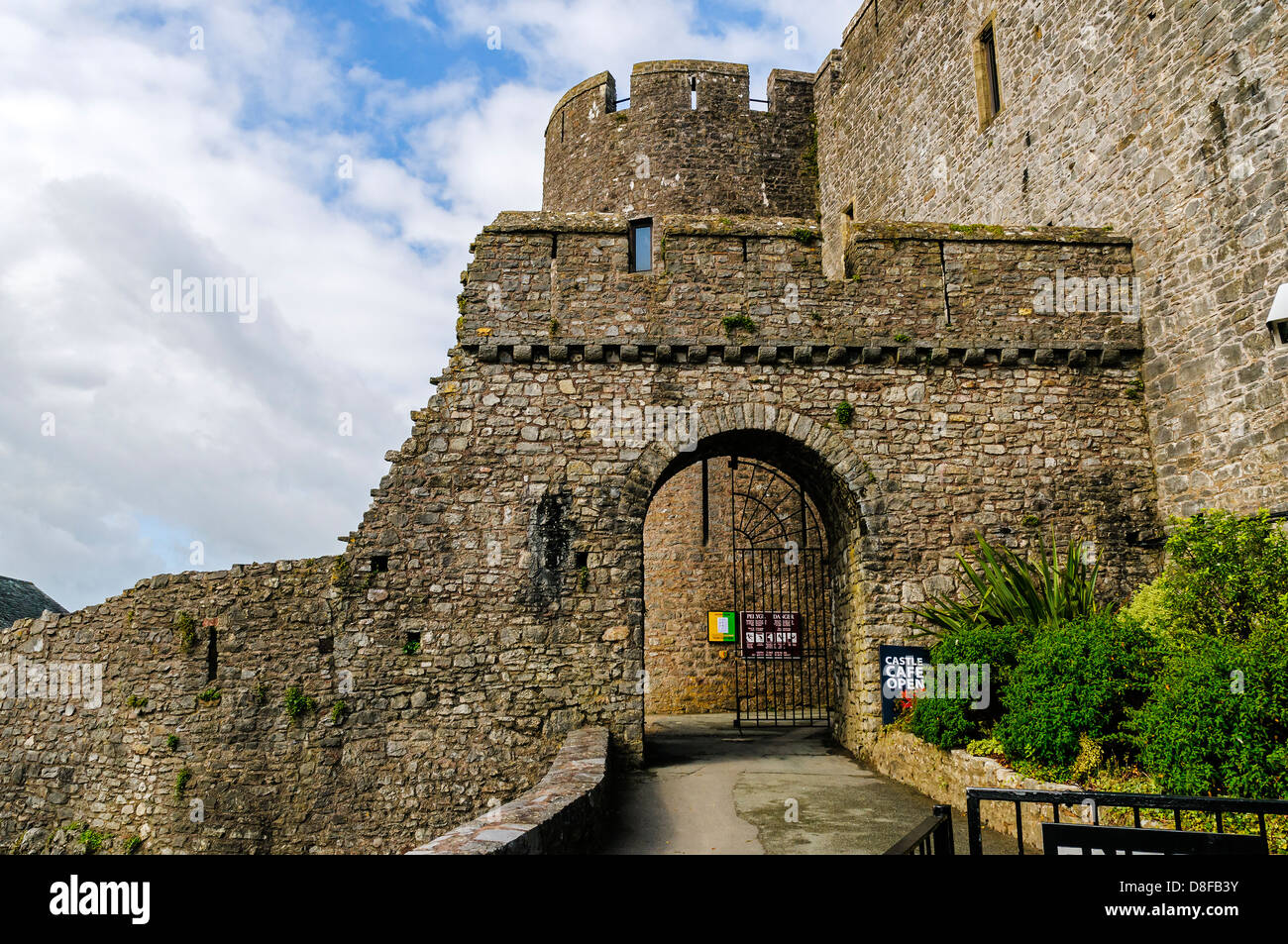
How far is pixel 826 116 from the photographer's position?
17875 mm

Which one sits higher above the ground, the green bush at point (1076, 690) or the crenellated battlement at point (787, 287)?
the crenellated battlement at point (787, 287)

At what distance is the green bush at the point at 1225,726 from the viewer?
15.3 feet

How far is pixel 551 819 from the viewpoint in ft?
16.2

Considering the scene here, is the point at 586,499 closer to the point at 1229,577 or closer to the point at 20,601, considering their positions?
the point at 1229,577

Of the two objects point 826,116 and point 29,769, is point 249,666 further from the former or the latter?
point 826,116

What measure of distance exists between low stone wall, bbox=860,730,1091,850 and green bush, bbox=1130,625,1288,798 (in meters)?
0.65

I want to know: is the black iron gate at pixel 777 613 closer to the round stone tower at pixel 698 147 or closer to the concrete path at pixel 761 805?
the concrete path at pixel 761 805

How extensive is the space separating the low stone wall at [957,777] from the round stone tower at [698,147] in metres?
12.1

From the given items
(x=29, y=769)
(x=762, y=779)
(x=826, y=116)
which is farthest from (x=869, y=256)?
(x=29, y=769)

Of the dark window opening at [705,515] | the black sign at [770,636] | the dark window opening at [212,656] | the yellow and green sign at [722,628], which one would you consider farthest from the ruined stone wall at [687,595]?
the dark window opening at [212,656]

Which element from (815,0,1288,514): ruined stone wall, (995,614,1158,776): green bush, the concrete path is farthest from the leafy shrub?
the concrete path

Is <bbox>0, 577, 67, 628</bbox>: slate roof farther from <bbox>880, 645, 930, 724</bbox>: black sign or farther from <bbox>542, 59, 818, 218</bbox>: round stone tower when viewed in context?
<bbox>880, 645, 930, 724</bbox>: black sign

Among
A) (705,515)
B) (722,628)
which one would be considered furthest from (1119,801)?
(705,515)

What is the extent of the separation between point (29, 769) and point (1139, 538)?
1411cm
